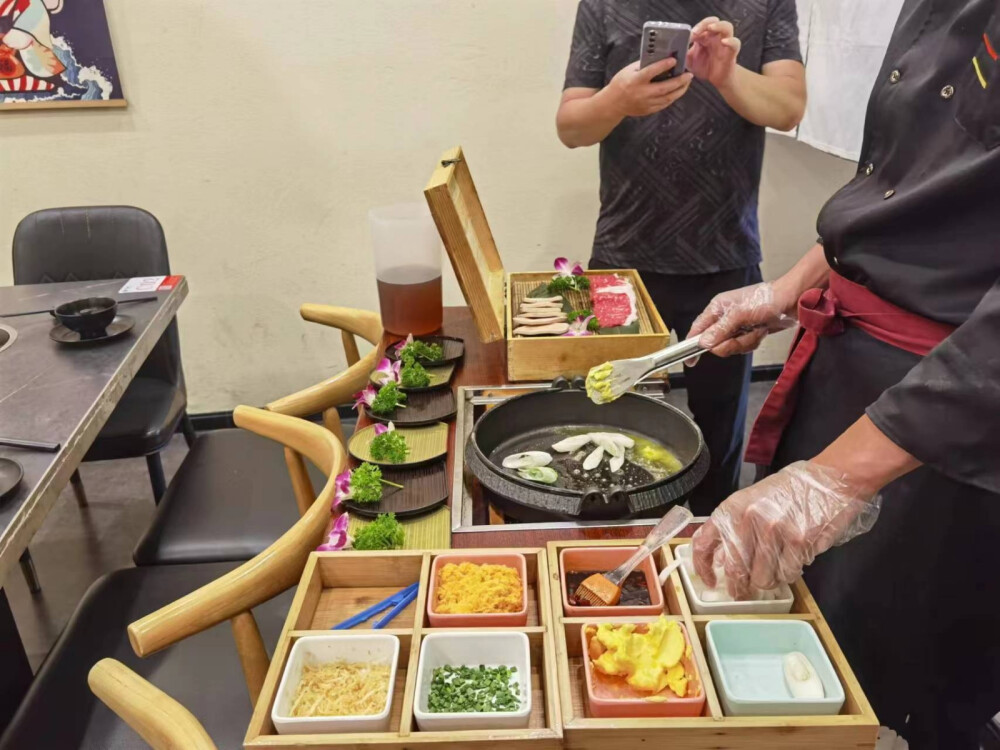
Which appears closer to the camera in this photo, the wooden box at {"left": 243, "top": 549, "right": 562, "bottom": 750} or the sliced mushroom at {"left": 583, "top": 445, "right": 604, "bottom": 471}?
the wooden box at {"left": 243, "top": 549, "right": 562, "bottom": 750}

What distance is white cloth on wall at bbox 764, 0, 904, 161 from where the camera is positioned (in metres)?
2.20

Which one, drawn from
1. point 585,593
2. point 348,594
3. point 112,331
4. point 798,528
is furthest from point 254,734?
point 112,331

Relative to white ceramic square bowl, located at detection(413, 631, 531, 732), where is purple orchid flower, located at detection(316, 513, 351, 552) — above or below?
below

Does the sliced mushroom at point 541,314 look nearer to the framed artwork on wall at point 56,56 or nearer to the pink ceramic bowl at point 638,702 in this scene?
the pink ceramic bowl at point 638,702

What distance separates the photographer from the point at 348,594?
1.01m

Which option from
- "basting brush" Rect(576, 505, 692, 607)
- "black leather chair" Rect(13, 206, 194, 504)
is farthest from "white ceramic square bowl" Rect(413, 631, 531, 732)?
"black leather chair" Rect(13, 206, 194, 504)

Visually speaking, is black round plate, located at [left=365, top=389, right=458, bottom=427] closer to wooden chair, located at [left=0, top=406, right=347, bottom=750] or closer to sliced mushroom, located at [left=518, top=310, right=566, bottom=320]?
wooden chair, located at [left=0, top=406, right=347, bottom=750]

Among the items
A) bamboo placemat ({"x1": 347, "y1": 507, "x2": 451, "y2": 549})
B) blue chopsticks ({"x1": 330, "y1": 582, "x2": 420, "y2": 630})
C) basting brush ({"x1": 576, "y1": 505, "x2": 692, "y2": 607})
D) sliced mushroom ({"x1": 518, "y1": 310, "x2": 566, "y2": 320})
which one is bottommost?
bamboo placemat ({"x1": 347, "y1": 507, "x2": 451, "y2": 549})

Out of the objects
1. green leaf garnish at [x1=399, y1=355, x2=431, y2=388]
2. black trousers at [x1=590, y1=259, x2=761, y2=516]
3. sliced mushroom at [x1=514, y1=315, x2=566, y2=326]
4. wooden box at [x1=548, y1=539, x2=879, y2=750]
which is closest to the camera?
wooden box at [x1=548, y1=539, x2=879, y2=750]

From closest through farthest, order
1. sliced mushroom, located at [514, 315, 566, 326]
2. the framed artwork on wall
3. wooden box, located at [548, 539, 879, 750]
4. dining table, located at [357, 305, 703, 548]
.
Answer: wooden box, located at [548, 539, 879, 750], dining table, located at [357, 305, 703, 548], sliced mushroom, located at [514, 315, 566, 326], the framed artwork on wall

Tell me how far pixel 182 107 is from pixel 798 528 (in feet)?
9.11

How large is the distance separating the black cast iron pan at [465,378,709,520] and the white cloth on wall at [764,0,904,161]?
56.1 inches

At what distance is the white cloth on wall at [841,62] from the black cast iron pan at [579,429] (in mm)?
1425

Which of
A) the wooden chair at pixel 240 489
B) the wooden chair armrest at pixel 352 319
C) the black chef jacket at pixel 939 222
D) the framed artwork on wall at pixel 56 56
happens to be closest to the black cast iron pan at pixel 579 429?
the black chef jacket at pixel 939 222
